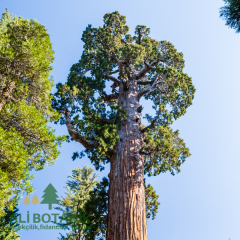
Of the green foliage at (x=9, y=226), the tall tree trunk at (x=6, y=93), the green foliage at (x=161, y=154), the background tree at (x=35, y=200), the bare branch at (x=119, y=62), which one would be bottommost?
the green foliage at (x=9, y=226)

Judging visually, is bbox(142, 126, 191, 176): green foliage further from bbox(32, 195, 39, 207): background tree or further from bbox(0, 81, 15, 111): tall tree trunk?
bbox(32, 195, 39, 207): background tree

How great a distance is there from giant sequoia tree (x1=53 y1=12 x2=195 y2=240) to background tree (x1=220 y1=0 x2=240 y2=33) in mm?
3651

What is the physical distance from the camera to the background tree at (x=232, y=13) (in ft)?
10.7

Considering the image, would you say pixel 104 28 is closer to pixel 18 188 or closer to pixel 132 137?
pixel 132 137

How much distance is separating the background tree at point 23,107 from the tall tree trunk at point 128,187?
6.11 feet

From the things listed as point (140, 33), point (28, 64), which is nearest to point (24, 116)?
point (28, 64)

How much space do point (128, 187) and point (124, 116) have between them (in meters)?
2.47

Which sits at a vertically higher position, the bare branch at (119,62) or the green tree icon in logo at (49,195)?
the bare branch at (119,62)

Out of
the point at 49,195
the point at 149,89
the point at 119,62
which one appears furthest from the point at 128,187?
the point at 49,195

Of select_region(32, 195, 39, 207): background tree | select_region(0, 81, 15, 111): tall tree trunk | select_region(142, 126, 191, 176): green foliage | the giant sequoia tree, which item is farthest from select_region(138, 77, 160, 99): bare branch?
select_region(32, 195, 39, 207): background tree

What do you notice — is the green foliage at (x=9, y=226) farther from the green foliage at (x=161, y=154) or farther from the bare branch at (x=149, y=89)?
the bare branch at (x=149, y=89)

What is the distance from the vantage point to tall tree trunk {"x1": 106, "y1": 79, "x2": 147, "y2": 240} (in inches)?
204

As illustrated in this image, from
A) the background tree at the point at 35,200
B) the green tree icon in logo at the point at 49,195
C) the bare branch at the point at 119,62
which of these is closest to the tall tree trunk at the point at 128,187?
the bare branch at the point at 119,62

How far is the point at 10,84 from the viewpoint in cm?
531
